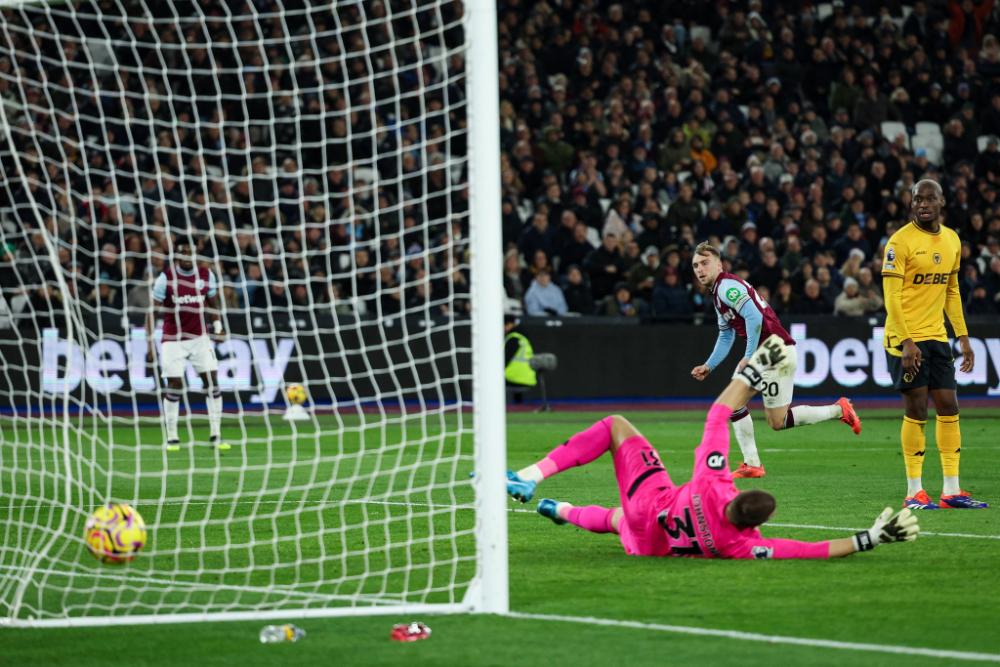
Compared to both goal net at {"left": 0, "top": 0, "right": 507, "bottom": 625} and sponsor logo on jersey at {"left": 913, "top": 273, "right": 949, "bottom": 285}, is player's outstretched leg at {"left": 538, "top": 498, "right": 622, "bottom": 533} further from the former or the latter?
sponsor logo on jersey at {"left": 913, "top": 273, "right": 949, "bottom": 285}

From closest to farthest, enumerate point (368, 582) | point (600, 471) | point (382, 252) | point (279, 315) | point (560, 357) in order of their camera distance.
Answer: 1. point (368, 582)
2. point (600, 471)
3. point (382, 252)
4. point (279, 315)
5. point (560, 357)

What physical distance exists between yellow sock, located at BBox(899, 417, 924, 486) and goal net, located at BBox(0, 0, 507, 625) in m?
3.04

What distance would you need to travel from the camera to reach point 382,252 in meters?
17.4

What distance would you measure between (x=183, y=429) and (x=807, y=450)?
757cm

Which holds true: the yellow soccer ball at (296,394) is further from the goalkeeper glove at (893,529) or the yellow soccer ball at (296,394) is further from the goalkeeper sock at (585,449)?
the goalkeeper glove at (893,529)

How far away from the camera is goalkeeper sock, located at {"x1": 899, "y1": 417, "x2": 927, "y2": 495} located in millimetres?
10078

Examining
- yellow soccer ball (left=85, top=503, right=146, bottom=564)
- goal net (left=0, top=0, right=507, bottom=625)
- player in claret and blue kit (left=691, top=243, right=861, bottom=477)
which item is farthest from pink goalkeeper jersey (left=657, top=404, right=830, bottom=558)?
player in claret and blue kit (left=691, top=243, right=861, bottom=477)

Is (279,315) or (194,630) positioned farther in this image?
(279,315)

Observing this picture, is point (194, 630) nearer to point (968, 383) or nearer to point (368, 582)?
point (368, 582)

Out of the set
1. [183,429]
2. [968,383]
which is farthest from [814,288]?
[183,429]

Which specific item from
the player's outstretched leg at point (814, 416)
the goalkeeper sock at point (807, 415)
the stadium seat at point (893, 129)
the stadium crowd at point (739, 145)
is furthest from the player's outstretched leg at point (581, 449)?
the stadium seat at point (893, 129)

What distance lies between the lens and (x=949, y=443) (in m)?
10.2

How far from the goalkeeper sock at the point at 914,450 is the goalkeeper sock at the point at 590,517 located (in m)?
2.94

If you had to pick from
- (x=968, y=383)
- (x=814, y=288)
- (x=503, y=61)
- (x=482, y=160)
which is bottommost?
(x=968, y=383)
